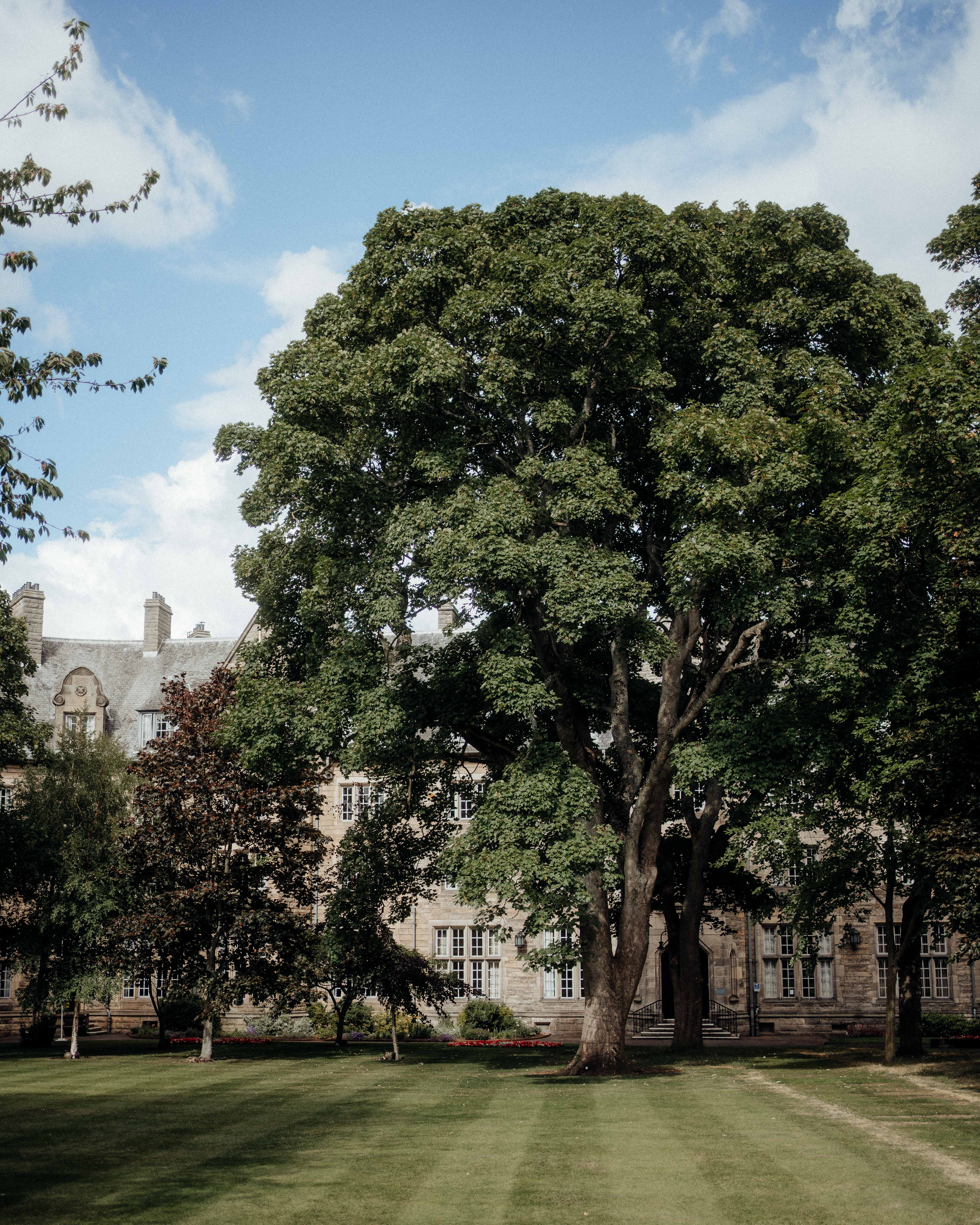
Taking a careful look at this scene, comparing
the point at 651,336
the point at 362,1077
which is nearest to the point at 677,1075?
the point at 362,1077

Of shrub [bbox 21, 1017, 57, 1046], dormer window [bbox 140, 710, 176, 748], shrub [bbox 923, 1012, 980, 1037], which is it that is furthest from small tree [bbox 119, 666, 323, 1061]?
shrub [bbox 923, 1012, 980, 1037]

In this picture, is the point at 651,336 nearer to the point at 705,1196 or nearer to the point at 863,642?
the point at 863,642

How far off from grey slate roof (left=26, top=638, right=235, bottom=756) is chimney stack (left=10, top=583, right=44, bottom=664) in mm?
766

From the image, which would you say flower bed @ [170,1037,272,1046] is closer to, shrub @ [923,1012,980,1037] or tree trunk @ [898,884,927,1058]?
tree trunk @ [898,884,927,1058]

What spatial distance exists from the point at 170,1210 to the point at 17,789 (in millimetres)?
26084

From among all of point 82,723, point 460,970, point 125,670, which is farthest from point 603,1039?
point 125,670

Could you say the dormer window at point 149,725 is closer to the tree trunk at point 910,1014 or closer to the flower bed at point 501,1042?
the flower bed at point 501,1042

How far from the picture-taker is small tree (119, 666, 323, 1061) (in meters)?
30.6

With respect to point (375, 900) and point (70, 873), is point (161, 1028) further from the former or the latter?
point (375, 900)

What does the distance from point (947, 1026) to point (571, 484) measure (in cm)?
2730

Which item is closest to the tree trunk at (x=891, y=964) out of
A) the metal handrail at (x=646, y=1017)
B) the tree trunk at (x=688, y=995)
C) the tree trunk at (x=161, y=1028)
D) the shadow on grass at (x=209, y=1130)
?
the tree trunk at (x=688, y=995)

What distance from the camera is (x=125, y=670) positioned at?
172 ft

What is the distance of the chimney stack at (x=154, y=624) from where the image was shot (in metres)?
53.2

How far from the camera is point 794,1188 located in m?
12.0
